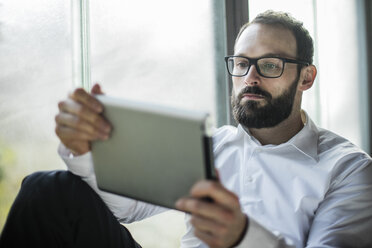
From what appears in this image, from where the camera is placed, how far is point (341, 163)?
131 centimetres

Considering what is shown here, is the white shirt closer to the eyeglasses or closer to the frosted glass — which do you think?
the eyeglasses

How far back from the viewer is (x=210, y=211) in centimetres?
75

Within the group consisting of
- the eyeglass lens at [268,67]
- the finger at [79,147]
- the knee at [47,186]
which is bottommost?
the knee at [47,186]

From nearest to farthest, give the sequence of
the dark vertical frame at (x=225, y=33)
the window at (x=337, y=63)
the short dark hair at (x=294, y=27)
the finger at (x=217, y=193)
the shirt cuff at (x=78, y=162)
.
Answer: the finger at (x=217, y=193) → the shirt cuff at (x=78, y=162) → the short dark hair at (x=294, y=27) → the dark vertical frame at (x=225, y=33) → the window at (x=337, y=63)

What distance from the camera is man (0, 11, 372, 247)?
0.90 m

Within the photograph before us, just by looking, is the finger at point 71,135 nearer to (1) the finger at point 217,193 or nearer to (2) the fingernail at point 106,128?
(2) the fingernail at point 106,128

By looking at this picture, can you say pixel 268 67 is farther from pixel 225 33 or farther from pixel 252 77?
pixel 225 33

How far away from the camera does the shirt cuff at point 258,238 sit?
2.83 feet

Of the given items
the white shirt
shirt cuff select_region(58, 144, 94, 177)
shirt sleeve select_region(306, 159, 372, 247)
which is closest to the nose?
the white shirt

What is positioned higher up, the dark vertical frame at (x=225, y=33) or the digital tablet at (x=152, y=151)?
the dark vertical frame at (x=225, y=33)

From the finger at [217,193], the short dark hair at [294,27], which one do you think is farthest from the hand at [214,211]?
the short dark hair at [294,27]

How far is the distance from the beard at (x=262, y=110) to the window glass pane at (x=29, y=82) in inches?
28.7

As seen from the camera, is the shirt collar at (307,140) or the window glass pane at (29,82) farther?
the window glass pane at (29,82)

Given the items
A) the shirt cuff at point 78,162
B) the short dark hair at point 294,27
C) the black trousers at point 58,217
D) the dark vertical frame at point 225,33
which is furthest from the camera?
the dark vertical frame at point 225,33
